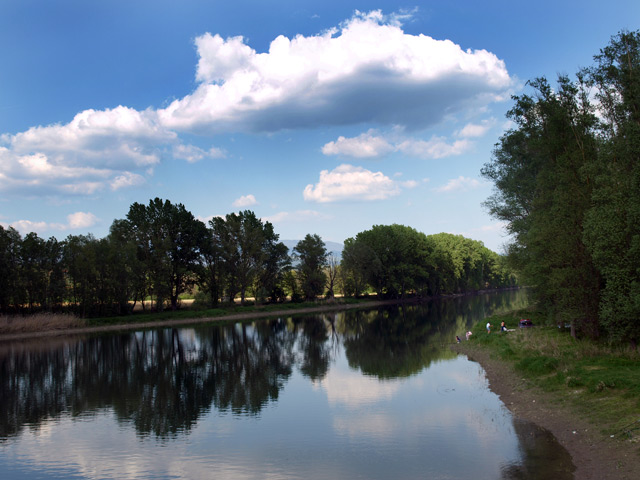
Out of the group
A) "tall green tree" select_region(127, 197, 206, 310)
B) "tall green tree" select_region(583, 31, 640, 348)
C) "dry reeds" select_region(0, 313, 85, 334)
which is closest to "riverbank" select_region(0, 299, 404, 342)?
"dry reeds" select_region(0, 313, 85, 334)

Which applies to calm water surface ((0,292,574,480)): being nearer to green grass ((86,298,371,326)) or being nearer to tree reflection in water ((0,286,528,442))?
tree reflection in water ((0,286,528,442))

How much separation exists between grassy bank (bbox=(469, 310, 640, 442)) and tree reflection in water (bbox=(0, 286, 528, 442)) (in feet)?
27.3

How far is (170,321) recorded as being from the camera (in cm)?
8631

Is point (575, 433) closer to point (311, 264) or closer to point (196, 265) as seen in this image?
point (196, 265)

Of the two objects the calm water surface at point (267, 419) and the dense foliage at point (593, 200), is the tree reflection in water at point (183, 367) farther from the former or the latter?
the dense foliage at point (593, 200)

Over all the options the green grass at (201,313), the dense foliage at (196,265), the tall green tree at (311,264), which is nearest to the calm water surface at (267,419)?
the dense foliage at (196,265)

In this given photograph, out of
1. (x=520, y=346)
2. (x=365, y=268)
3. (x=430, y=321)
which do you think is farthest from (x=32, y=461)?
(x=365, y=268)

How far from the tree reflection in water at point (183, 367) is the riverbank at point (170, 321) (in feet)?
26.6

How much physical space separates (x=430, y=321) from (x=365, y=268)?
43458 millimetres

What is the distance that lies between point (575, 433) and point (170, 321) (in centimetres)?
7709

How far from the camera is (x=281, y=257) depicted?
110 metres

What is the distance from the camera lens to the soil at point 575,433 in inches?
567

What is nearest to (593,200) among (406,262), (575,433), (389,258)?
(575,433)

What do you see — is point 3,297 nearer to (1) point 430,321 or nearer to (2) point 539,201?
(1) point 430,321
